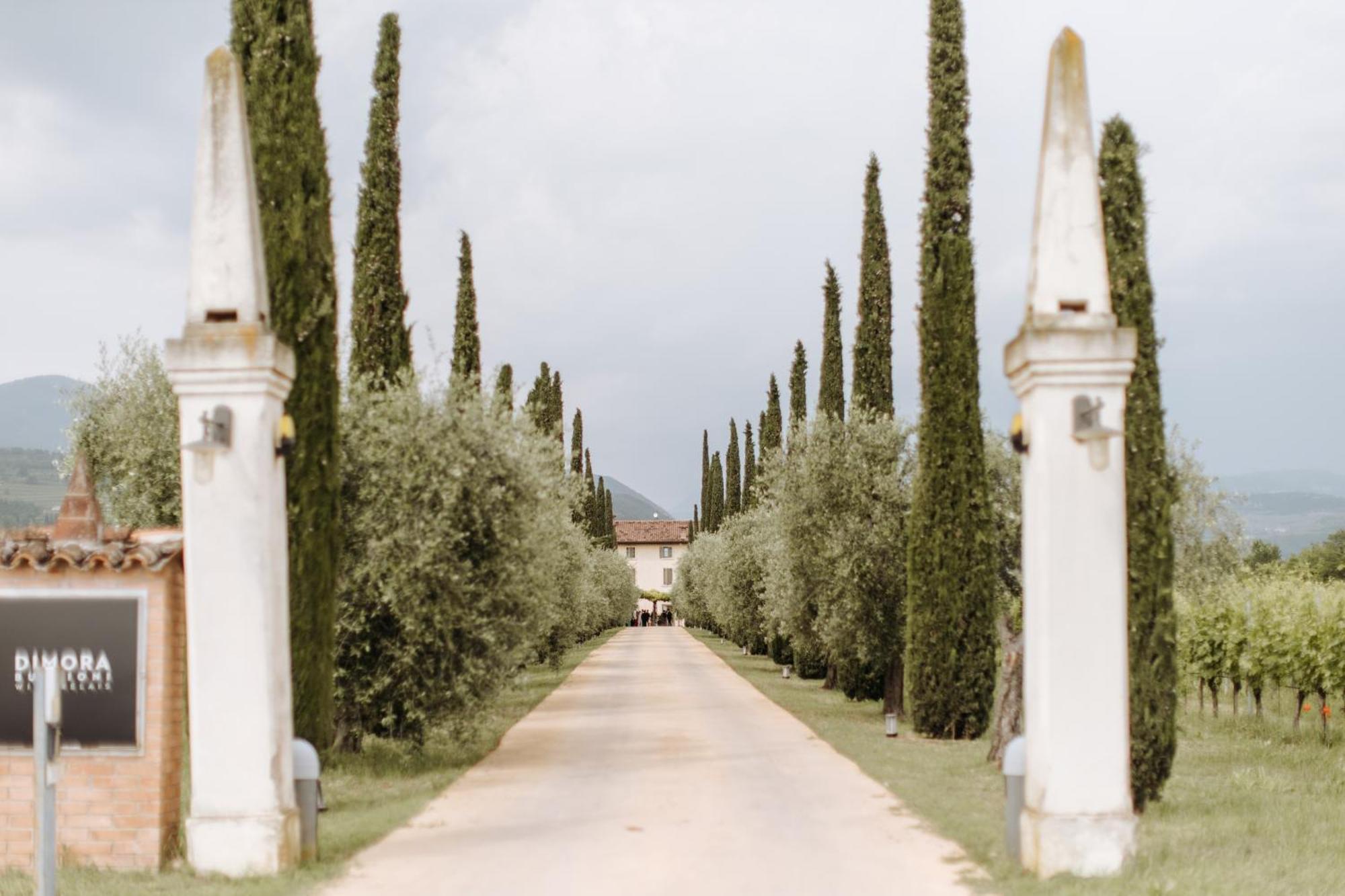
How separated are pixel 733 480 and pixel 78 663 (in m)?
54.2

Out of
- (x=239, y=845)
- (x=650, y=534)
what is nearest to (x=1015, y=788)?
(x=239, y=845)

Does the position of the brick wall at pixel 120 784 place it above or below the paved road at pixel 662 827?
above

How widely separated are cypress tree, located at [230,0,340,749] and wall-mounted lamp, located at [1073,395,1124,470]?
25.5ft

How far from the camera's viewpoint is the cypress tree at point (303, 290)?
1255 cm

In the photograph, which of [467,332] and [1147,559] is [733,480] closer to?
[467,332]

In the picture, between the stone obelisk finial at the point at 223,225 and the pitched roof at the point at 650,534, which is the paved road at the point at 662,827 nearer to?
the stone obelisk finial at the point at 223,225

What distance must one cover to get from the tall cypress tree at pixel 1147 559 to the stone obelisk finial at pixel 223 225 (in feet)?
24.6

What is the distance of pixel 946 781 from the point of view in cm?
1355

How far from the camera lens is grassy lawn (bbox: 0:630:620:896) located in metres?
8.10

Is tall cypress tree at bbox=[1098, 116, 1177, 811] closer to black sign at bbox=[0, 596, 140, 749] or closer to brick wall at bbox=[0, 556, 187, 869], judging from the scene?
brick wall at bbox=[0, 556, 187, 869]

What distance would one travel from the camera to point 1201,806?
1218 centimetres

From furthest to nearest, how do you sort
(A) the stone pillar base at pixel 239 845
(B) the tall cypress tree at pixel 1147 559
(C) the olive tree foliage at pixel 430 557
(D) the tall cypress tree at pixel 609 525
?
(D) the tall cypress tree at pixel 609 525
(C) the olive tree foliage at pixel 430 557
(B) the tall cypress tree at pixel 1147 559
(A) the stone pillar base at pixel 239 845

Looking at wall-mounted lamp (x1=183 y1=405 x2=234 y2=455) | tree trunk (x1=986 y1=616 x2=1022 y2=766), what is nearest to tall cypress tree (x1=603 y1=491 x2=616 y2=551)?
tree trunk (x1=986 y1=616 x2=1022 y2=766)

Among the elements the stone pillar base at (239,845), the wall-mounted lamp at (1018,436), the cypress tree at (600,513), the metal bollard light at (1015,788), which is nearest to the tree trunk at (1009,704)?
the metal bollard light at (1015,788)
